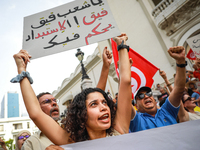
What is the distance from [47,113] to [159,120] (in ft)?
5.08

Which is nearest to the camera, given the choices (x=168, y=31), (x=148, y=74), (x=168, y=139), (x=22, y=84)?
(x=168, y=139)

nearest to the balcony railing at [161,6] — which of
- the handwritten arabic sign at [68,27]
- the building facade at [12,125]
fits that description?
the handwritten arabic sign at [68,27]

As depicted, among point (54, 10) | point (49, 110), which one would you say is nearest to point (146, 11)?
point (54, 10)

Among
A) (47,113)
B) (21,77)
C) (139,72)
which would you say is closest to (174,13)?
(139,72)

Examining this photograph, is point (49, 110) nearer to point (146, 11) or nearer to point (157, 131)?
point (157, 131)

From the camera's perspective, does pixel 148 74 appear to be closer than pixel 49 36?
No

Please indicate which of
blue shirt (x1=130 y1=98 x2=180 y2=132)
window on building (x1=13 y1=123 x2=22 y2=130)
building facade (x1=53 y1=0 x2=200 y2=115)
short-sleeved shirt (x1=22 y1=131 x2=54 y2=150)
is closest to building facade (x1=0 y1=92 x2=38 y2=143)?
window on building (x1=13 y1=123 x2=22 y2=130)

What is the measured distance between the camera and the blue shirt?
5.91 ft

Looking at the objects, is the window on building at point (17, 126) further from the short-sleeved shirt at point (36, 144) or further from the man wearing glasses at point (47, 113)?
the short-sleeved shirt at point (36, 144)

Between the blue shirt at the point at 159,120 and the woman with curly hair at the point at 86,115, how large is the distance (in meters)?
0.57

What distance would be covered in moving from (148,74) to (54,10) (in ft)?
7.28

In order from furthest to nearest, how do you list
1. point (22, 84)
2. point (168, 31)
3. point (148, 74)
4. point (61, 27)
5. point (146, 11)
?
point (146, 11) → point (168, 31) → point (148, 74) → point (61, 27) → point (22, 84)

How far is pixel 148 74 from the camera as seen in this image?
3225 mm

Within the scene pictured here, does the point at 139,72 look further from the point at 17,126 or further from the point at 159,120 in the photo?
the point at 17,126
